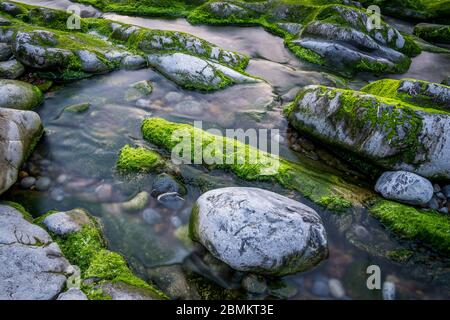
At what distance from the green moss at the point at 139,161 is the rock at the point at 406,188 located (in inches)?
177

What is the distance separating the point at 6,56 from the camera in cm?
1019

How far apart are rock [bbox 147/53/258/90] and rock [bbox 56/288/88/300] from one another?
22.1 ft

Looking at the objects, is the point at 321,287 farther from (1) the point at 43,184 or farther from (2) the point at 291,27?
(2) the point at 291,27

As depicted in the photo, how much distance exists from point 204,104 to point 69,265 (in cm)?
572

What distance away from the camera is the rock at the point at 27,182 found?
255 inches

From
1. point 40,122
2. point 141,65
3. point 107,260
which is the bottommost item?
point 107,260

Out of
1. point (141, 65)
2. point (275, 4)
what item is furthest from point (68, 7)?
point (275, 4)

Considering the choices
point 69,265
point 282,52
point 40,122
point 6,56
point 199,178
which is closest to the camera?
point 69,265

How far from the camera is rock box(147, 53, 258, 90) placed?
10016 mm

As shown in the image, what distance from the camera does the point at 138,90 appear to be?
31.8 feet

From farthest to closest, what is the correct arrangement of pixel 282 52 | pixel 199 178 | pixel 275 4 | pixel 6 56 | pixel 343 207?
pixel 275 4
pixel 282 52
pixel 6 56
pixel 199 178
pixel 343 207

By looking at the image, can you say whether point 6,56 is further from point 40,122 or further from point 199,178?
point 199,178

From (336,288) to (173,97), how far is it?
6.54 meters

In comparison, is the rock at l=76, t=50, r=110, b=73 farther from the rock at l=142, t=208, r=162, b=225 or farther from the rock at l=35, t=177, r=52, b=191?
the rock at l=142, t=208, r=162, b=225
